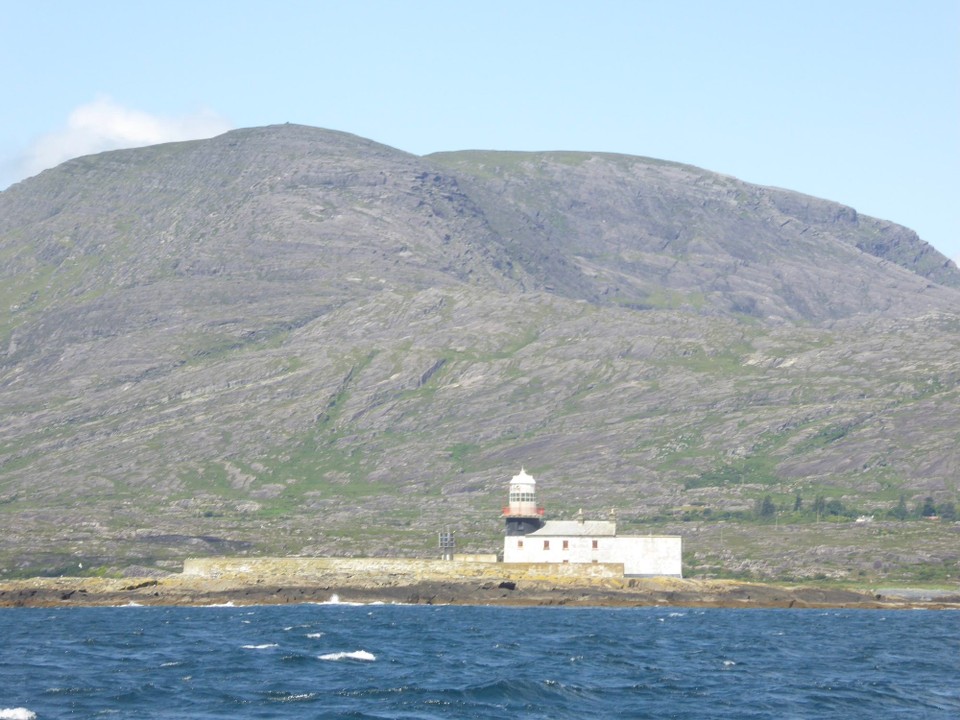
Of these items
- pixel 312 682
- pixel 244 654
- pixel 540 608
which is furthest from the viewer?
pixel 540 608

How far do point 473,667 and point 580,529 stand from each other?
65960mm

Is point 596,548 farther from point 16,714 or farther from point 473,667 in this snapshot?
point 16,714

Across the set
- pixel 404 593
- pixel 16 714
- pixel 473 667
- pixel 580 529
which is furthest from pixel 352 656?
pixel 404 593

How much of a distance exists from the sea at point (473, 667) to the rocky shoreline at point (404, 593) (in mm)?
15859

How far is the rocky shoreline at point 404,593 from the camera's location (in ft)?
457

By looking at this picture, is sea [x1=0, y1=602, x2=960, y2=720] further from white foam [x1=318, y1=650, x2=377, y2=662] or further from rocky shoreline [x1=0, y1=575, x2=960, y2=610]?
rocky shoreline [x1=0, y1=575, x2=960, y2=610]

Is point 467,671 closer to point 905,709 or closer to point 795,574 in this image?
point 905,709

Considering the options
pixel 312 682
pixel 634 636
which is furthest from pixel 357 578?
pixel 312 682

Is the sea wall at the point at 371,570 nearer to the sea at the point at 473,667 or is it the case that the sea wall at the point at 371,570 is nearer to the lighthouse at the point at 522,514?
the lighthouse at the point at 522,514

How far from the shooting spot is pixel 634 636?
332ft

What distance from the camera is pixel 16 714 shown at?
59031 millimetres

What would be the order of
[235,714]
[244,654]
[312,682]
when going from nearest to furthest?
[235,714] → [312,682] → [244,654]

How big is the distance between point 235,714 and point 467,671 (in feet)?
61.7

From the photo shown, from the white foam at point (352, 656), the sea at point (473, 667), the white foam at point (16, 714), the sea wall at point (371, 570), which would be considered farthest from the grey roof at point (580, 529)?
the white foam at point (16, 714)
